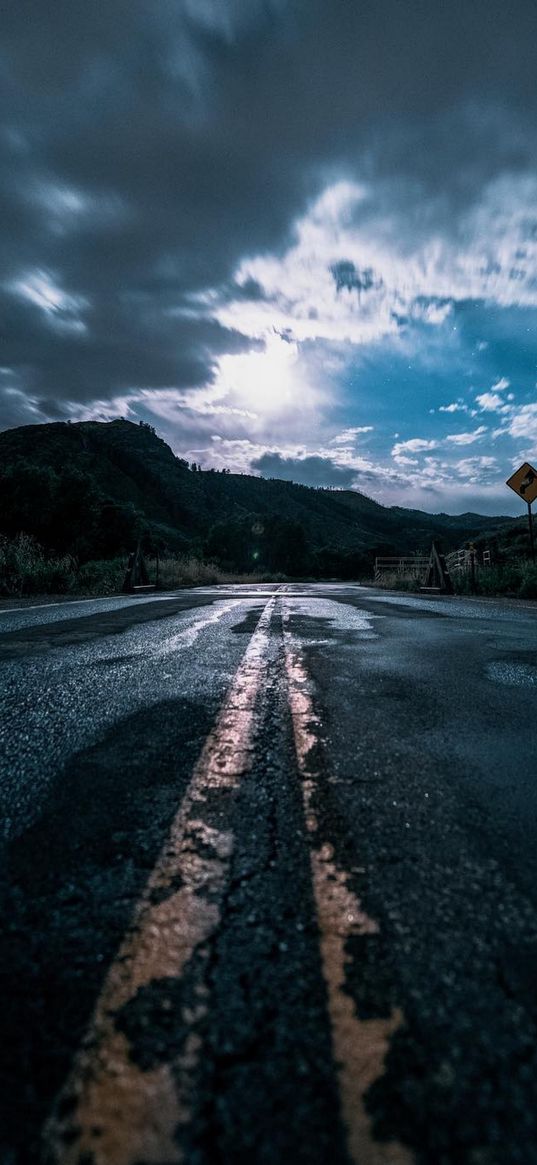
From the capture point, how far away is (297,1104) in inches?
23.3

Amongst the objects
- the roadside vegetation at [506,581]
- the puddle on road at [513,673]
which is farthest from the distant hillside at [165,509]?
the puddle on road at [513,673]

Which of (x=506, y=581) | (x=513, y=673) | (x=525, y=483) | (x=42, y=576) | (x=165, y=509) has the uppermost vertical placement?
(x=165, y=509)

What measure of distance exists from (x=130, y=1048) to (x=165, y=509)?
9140cm

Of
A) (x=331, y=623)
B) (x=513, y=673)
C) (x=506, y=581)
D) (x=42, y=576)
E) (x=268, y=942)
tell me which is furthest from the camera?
(x=506, y=581)

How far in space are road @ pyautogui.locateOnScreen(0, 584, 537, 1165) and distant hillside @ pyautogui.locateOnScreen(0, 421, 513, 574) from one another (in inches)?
1015

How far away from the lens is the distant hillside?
2673 cm

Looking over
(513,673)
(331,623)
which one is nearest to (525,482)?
(331,623)

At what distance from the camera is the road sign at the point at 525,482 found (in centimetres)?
1404

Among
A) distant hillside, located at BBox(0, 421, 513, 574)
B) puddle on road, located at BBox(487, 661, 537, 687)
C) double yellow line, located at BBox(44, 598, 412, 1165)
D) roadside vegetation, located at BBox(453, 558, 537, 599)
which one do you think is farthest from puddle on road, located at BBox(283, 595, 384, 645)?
distant hillside, located at BBox(0, 421, 513, 574)

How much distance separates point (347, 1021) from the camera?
0.70 meters

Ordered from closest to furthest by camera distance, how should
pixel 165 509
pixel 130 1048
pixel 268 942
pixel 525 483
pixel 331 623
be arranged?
1. pixel 130 1048
2. pixel 268 942
3. pixel 331 623
4. pixel 525 483
5. pixel 165 509

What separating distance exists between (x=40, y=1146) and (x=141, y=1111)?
109 millimetres

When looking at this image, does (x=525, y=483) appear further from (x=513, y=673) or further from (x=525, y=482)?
(x=513, y=673)

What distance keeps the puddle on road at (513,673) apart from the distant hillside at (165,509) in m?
25.0
